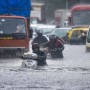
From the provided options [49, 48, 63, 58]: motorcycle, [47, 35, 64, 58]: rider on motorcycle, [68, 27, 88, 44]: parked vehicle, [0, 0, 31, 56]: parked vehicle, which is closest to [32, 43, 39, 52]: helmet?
[0, 0, 31, 56]: parked vehicle

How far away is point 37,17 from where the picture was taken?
74.6 meters

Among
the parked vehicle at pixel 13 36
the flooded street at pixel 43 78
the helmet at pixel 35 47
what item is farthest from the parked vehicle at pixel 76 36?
the helmet at pixel 35 47

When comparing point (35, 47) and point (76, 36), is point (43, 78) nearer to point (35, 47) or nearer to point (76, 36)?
point (35, 47)

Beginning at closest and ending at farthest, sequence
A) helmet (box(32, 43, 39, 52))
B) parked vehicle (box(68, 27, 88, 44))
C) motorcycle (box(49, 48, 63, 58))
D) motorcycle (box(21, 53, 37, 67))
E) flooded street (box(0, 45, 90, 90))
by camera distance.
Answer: flooded street (box(0, 45, 90, 90)) < motorcycle (box(21, 53, 37, 67)) < helmet (box(32, 43, 39, 52)) < motorcycle (box(49, 48, 63, 58)) < parked vehicle (box(68, 27, 88, 44))

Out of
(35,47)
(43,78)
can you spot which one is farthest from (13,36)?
(43,78)

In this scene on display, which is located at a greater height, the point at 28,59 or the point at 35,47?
the point at 35,47

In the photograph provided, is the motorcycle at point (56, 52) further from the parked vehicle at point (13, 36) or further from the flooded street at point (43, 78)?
the flooded street at point (43, 78)

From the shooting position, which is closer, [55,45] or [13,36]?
[13,36]

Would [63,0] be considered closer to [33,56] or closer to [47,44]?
[47,44]

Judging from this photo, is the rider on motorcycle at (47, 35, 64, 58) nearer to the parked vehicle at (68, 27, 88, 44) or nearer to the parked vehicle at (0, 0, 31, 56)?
the parked vehicle at (0, 0, 31, 56)

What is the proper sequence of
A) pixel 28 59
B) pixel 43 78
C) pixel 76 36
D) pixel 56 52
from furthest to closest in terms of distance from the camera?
pixel 76 36, pixel 56 52, pixel 28 59, pixel 43 78

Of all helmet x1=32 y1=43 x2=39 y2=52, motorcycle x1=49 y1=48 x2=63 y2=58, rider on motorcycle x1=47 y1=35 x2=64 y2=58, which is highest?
Answer: helmet x1=32 y1=43 x2=39 y2=52

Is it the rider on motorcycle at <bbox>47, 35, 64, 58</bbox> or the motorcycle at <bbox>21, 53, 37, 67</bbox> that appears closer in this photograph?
the motorcycle at <bbox>21, 53, 37, 67</bbox>

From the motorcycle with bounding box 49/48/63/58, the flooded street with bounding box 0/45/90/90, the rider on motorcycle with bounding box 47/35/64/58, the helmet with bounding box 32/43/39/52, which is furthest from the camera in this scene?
the motorcycle with bounding box 49/48/63/58
